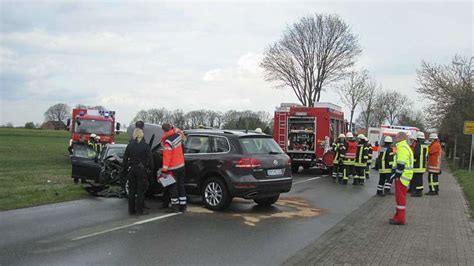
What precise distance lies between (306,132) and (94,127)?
470 inches

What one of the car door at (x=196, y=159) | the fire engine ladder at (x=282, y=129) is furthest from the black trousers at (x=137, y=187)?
the fire engine ladder at (x=282, y=129)

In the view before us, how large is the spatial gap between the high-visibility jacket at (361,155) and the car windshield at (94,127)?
15125 millimetres

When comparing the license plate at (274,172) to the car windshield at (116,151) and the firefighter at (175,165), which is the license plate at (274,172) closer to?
the firefighter at (175,165)

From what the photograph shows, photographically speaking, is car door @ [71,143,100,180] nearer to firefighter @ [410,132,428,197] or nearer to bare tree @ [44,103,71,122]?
firefighter @ [410,132,428,197]

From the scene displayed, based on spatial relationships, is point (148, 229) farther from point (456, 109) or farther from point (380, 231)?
point (456, 109)

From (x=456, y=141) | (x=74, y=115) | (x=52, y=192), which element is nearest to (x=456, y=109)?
(x=456, y=141)

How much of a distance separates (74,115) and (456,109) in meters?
26.1

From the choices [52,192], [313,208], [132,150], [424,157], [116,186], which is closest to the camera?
[132,150]

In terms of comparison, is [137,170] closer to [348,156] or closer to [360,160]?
[348,156]

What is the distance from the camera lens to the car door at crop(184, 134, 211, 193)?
35.1ft

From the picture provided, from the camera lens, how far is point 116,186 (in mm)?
13867

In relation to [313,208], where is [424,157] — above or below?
above

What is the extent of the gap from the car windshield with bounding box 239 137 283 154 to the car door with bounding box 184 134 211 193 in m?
0.84

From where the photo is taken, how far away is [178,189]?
33.6 ft
